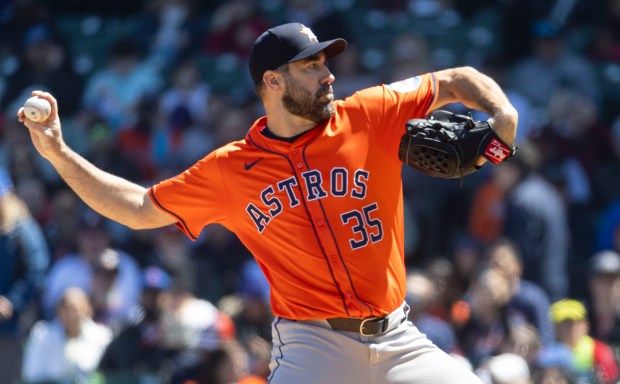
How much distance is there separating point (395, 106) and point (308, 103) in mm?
333

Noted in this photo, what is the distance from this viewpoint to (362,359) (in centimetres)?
415

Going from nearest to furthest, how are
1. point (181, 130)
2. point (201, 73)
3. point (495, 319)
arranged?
point (495, 319) < point (181, 130) < point (201, 73)

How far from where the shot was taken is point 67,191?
10.1 m

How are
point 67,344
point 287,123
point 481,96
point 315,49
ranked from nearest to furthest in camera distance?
point 481,96 < point 315,49 < point 287,123 < point 67,344

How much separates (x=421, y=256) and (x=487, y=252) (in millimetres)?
1088

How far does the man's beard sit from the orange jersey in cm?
6

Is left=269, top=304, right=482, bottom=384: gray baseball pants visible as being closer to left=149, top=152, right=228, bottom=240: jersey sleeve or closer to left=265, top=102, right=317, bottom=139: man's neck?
left=149, top=152, right=228, bottom=240: jersey sleeve

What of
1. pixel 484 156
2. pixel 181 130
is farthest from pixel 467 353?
pixel 181 130

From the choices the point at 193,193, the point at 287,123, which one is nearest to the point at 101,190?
the point at 193,193

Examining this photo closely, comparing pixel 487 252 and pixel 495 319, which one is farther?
pixel 487 252

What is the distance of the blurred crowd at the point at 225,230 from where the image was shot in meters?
7.10

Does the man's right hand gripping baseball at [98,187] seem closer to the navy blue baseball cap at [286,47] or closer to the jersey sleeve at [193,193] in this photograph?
the jersey sleeve at [193,193]

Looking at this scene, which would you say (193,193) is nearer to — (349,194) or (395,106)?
(349,194)

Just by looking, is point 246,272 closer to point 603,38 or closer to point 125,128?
point 125,128
